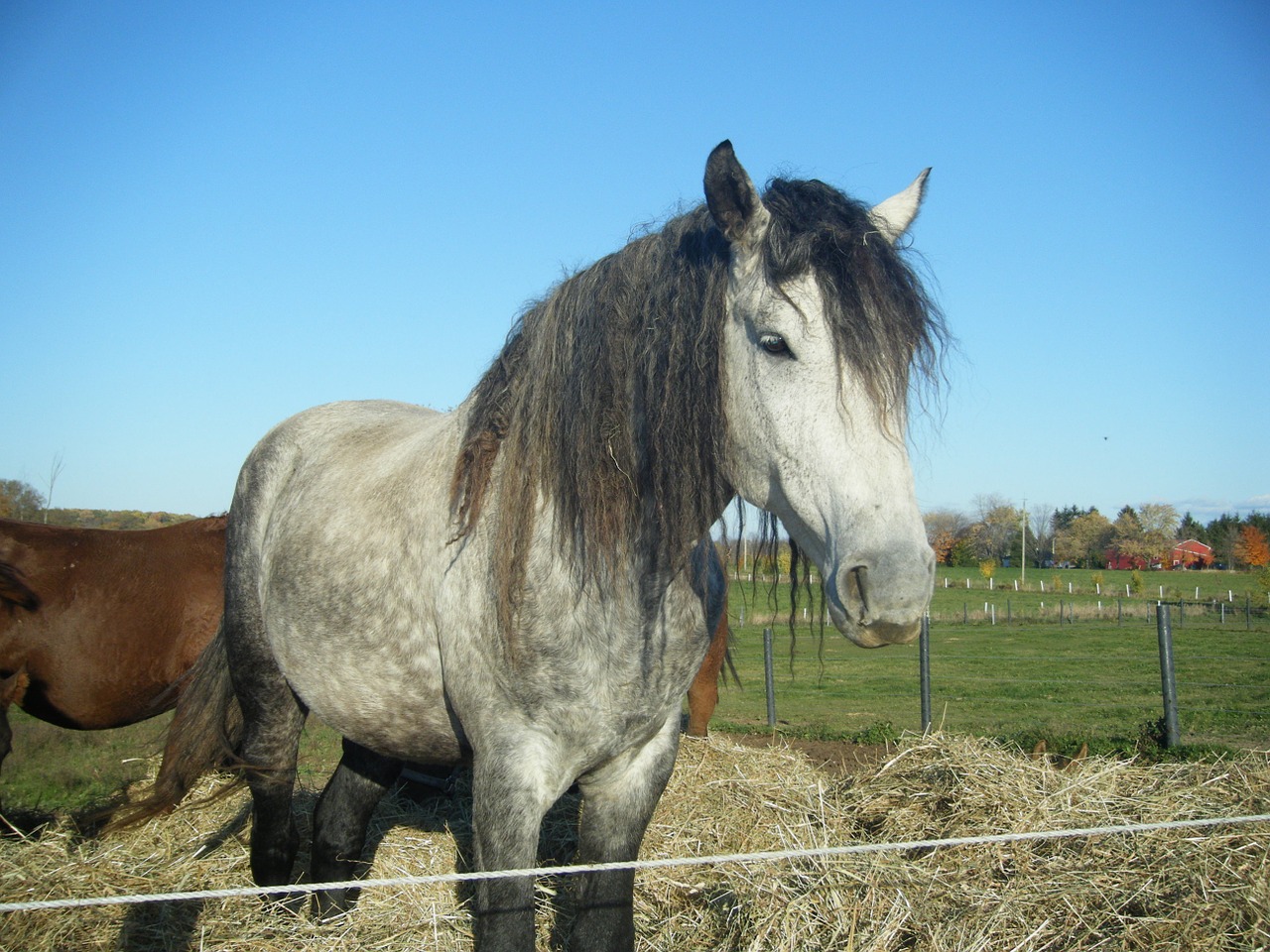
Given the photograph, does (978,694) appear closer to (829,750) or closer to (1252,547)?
(829,750)

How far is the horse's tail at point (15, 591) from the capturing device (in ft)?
15.6

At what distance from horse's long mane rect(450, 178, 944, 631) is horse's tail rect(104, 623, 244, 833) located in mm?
2120

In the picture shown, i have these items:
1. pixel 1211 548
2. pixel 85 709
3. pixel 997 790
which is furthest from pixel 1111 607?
pixel 1211 548

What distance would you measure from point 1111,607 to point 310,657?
116 feet

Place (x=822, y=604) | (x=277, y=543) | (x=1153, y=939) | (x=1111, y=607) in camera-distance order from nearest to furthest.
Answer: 1. (x=822, y=604)
2. (x=1153, y=939)
3. (x=277, y=543)
4. (x=1111, y=607)

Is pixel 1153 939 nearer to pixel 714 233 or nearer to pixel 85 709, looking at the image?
pixel 714 233

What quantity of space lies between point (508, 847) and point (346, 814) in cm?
166

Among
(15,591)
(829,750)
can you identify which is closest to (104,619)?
(15,591)

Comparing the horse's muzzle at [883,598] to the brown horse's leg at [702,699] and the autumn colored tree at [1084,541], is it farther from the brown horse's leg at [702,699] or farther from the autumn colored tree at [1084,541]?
the autumn colored tree at [1084,541]

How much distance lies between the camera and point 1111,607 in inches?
1277

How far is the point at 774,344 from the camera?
1939 mm

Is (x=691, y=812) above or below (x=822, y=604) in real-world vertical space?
below

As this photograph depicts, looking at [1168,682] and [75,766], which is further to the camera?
[1168,682]

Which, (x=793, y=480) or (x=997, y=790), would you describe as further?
(x=997, y=790)
